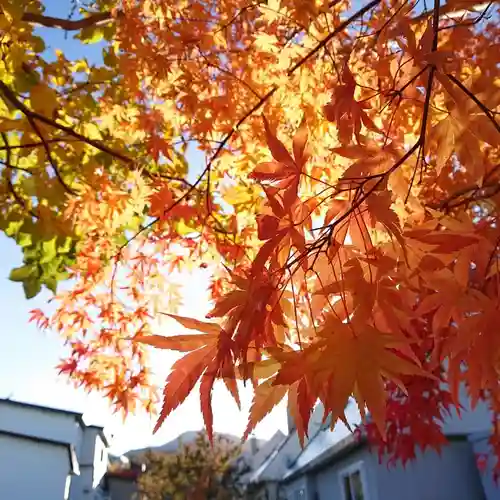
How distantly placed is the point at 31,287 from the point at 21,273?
129mm

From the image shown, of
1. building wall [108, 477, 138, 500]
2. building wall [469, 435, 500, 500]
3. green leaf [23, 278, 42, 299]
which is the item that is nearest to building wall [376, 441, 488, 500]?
building wall [469, 435, 500, 500]

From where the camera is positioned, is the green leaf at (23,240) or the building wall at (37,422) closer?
the green leaf at (23,240)

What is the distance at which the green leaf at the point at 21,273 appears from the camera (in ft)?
12.4

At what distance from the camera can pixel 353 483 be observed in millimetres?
10711

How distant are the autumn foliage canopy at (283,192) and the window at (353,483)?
4.96 m

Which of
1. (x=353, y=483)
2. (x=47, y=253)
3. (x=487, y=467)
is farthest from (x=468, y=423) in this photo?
(x=47, y=253)

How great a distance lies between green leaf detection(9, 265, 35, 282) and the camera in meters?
3.78

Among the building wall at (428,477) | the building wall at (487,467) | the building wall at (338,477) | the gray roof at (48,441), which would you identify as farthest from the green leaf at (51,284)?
the gray roof at (48,441)

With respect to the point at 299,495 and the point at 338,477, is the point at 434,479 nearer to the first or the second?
the point at 338,477

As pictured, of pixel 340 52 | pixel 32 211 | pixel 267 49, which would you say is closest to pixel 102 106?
pixel 32 211

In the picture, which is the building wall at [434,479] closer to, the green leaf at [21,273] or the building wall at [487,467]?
the building wall at [487,467]

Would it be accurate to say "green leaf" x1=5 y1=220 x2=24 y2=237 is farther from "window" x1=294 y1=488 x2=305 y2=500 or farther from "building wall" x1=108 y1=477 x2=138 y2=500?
"building wall" x1=108 y1=477 x2=138 y2=500

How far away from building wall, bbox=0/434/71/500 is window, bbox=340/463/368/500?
23.1 feet

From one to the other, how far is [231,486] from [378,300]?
2177 cm
